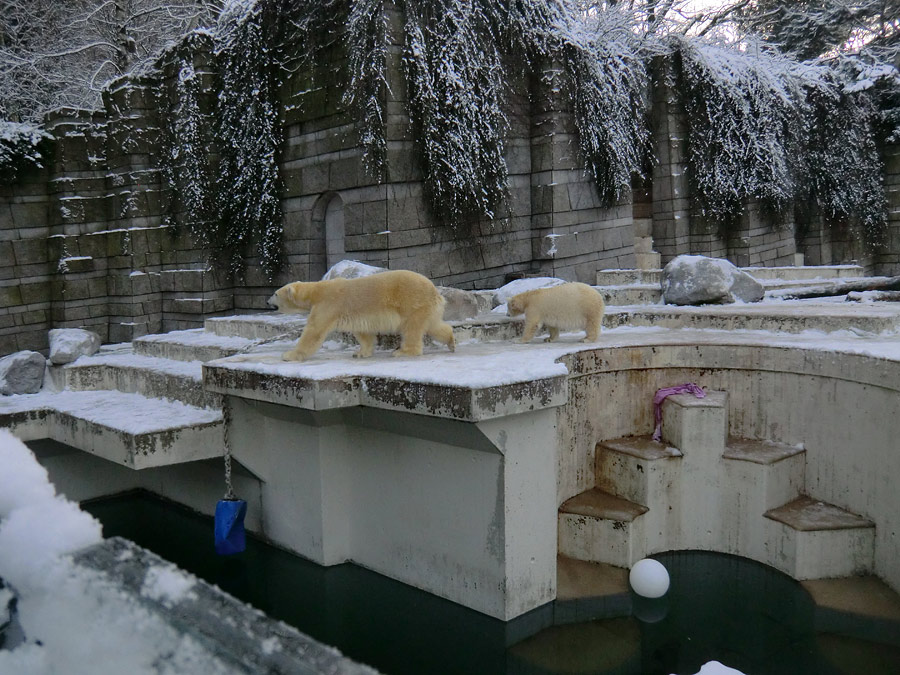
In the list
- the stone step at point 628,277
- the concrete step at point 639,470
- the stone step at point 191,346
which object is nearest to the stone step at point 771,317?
the concrete step at point 639,470

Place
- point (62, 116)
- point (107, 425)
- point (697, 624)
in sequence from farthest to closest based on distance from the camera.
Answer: point (62, 116) → point (107, 425) → point (697, 624)

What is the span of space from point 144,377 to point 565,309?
Answer: 3.34 m

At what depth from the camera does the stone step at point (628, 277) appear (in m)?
8.17

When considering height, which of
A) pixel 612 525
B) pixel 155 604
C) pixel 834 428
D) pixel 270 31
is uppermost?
pixel 270 31

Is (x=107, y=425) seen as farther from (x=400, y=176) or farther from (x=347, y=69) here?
(x=347, y=69)

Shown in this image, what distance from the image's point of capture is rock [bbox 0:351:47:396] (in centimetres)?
566

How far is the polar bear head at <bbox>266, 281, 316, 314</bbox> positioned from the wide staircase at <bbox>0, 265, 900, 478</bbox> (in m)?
0.59

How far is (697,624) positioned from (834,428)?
1485 millimetres

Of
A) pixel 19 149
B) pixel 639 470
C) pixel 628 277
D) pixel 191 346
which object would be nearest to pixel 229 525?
pixel 191 346

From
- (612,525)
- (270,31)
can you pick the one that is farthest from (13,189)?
(612,525)

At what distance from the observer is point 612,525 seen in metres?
4.17

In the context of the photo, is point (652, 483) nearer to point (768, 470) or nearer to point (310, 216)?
A: point (768, 470)

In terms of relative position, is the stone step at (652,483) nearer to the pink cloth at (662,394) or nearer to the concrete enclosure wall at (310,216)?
the pink cloth at (662,394)

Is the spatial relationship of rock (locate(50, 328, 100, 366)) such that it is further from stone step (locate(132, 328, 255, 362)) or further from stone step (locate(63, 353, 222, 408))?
stone step (locate(132, 328, 255, 362))
